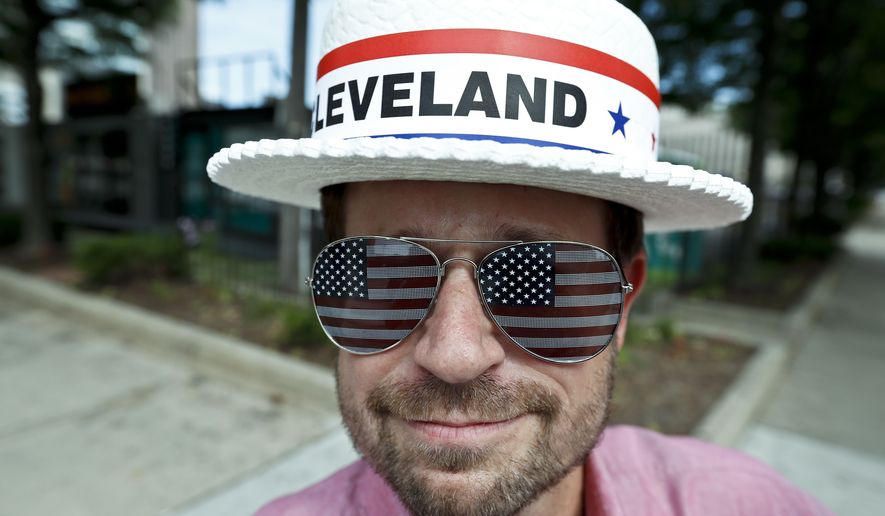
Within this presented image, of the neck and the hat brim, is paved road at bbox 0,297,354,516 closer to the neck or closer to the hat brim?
→ the neck

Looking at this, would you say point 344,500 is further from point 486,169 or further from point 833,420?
point 833,420

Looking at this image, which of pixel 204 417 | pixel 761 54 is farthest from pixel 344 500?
pixel 761 54

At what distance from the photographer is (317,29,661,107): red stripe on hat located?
1.03 metres

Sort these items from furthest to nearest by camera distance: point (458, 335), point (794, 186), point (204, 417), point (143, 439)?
1. point (794, 186)
2. point (204, 417)
3. point (143, 439)
4. point (458, 335)

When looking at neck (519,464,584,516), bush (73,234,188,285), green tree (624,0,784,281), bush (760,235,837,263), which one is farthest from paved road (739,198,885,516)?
bush (73,234,188,285)

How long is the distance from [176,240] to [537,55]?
729 centimetres

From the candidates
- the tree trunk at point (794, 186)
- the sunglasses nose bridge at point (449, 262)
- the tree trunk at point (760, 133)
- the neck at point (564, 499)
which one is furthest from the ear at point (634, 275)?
the tree trunk at point (794, 186)

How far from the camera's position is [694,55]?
7.85 m

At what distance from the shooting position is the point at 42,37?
9969 mm

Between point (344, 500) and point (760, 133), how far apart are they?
8.44m

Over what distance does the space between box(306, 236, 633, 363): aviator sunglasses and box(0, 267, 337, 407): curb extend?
9.66ft

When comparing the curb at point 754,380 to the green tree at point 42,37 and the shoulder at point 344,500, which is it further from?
the green tree at point 42,37

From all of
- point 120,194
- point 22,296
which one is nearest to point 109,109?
point 120,194

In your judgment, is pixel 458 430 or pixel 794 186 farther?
Answer: pixel 794 186
